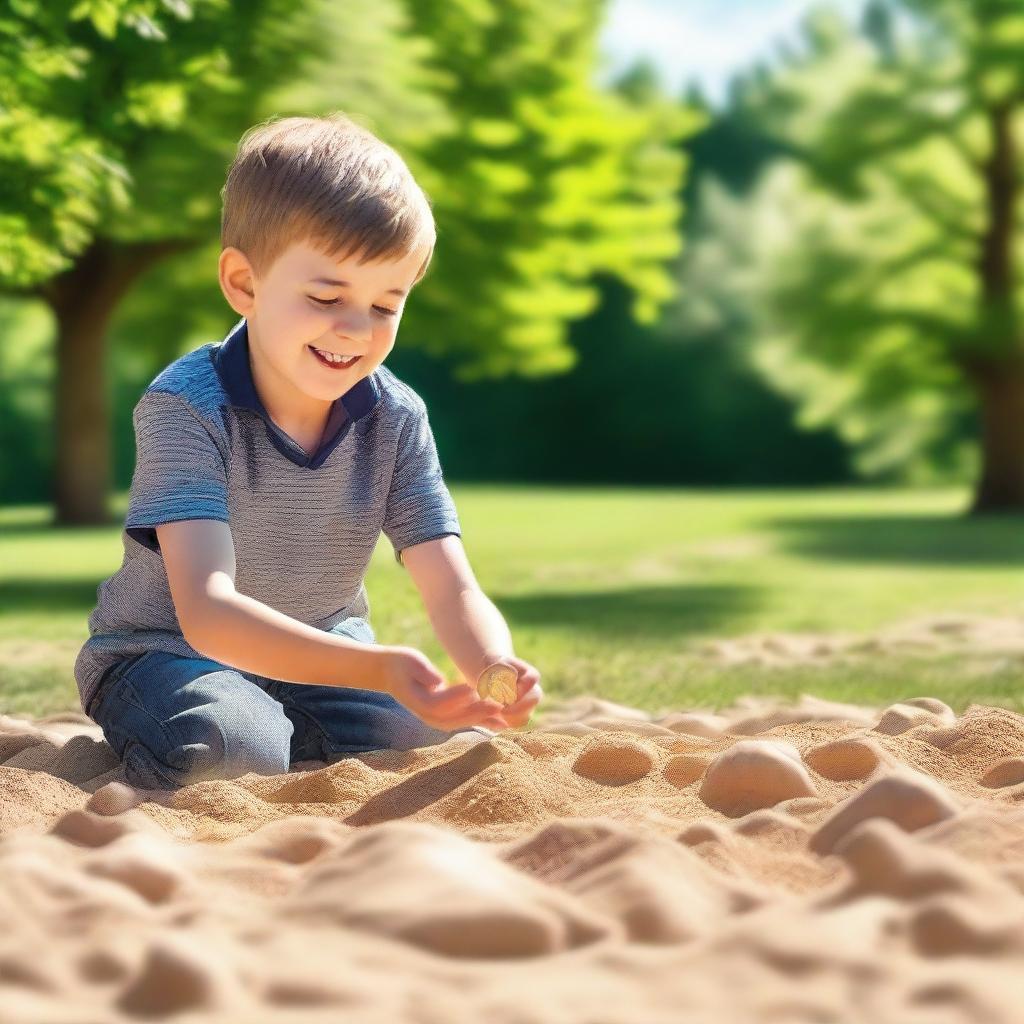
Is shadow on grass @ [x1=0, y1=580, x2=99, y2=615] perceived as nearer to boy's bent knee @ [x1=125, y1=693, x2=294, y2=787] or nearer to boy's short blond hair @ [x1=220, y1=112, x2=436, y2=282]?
boy's bent knee @ [x1=125, y1=693, x2=294, y2=787]

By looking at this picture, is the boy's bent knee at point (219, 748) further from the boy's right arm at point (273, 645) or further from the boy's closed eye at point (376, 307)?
the boy's closed eye at point (376, 307)

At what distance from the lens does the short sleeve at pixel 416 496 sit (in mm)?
2918

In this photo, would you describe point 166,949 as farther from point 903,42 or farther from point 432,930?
point 903,42

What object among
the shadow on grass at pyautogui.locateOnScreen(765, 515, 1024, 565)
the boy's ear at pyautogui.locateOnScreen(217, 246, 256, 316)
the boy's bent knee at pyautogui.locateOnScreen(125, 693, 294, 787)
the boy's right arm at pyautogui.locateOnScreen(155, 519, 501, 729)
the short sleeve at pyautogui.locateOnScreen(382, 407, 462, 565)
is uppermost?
the boy's ear at pyautogui.locateOnScreen(217, 246, 256, 316)

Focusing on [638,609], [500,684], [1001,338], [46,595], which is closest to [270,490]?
[500,684]

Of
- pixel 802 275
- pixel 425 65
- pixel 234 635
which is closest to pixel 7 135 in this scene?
pixel 234 635

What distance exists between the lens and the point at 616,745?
2.51m

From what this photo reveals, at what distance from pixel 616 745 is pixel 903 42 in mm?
14296

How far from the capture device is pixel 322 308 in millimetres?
2561

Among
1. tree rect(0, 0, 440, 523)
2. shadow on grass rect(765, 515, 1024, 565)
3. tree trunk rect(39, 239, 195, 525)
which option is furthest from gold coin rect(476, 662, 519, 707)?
tree trunk rect(39, 239, 195, 525)

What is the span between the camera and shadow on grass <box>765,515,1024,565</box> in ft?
32.1

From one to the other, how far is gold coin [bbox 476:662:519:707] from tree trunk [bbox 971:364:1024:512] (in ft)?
47.5

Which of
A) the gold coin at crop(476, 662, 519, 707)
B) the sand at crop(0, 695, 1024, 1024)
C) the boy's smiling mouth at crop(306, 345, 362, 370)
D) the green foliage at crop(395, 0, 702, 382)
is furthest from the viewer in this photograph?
the green foliage at crop(395, 0, 702, 382)

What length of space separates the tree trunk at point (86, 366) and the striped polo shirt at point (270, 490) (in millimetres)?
9417
